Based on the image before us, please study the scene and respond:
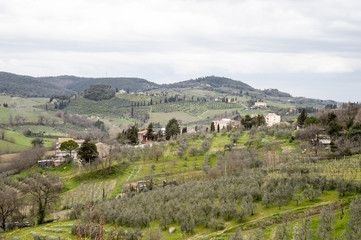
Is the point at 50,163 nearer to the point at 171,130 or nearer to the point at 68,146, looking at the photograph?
the point at 68,146

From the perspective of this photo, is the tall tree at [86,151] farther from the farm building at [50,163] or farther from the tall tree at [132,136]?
the tall tree at [132,136]

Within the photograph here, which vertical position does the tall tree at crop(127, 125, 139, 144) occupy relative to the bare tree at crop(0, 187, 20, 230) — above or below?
above

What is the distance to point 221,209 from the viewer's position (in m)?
28.7

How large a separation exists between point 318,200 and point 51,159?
58.6m

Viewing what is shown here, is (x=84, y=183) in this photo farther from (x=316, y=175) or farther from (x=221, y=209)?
(x=316, y=175)

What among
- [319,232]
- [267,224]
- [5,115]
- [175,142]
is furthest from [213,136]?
[5,115]

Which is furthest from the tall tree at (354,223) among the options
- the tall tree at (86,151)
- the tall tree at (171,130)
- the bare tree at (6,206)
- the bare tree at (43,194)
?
the tall tree at (171,130)

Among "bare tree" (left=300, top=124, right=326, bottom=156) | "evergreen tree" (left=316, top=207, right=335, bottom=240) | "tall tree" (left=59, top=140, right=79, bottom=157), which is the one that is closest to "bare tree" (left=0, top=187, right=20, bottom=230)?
"tall tree" (left=59, top=140, right=79, bottom=157)

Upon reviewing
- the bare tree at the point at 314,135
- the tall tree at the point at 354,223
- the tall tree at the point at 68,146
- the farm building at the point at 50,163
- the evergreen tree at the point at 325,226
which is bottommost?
the farm building at the point at 50,163

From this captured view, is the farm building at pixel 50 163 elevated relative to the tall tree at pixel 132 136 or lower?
lower

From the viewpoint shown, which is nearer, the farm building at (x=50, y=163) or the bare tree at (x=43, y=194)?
the bare tree at (x=43, y=194)

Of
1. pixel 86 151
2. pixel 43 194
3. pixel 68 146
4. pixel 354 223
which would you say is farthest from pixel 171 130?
pixel 354 223

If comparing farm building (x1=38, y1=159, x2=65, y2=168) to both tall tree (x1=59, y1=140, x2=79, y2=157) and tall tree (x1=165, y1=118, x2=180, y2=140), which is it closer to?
tall tree (x1=59, y1=140, x2=79, y2=157)

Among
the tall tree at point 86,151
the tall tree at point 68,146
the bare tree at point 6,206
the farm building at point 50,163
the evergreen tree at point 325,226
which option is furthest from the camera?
the tall tree at point 68,146
